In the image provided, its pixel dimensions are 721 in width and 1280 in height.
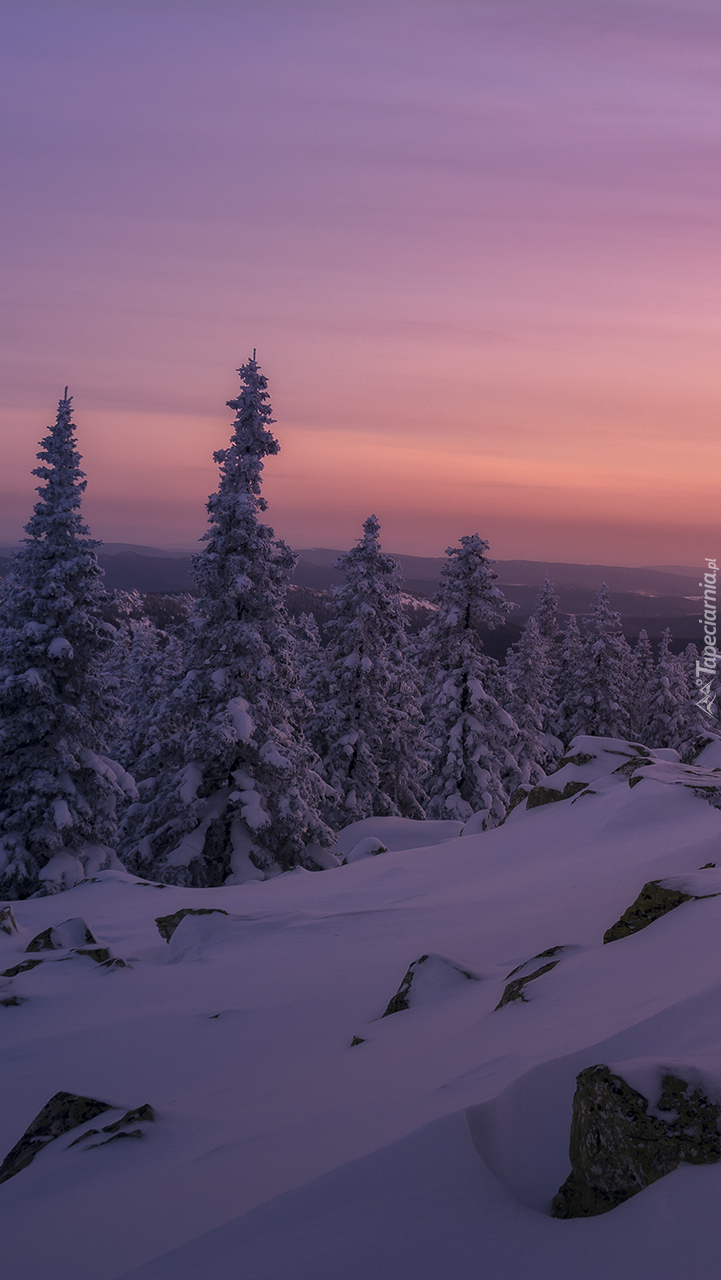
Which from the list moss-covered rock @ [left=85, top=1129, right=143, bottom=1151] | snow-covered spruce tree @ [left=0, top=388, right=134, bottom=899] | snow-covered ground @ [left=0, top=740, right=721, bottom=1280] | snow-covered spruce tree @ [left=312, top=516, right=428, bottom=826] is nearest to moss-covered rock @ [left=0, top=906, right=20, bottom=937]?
snow-covered ground @ [left=0, top=740, right=721, bottom=1280]

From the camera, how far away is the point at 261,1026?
6.27 m

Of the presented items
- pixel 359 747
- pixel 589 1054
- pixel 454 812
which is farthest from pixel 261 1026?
pixel 454 812

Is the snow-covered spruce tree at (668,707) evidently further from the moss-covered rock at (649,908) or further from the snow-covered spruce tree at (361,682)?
the moss-covered rock at (649,908)

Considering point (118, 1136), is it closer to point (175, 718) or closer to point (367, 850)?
point (367, 850)

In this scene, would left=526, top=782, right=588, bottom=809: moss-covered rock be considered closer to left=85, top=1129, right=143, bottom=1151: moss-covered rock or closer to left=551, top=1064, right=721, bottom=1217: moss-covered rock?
left=85, top=1129, right=143, bottom=1151: moss-covered rock

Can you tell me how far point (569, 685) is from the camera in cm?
4303

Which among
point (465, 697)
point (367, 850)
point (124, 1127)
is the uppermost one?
point (124, 1127)

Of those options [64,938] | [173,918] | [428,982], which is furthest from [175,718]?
[428,982]

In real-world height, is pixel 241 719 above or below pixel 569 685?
above

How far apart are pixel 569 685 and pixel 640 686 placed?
1463cm

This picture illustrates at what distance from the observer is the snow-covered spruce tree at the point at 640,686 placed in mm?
47791

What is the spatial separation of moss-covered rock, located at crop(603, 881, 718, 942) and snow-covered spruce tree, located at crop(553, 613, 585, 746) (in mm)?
35185

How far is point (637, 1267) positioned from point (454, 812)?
1010 inches

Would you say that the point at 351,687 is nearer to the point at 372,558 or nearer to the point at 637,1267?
the point at 372,558
